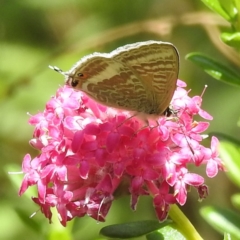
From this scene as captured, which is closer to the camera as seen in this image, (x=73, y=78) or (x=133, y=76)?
(x=73, y=78)

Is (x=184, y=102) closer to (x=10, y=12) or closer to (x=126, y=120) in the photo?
(x=126, y=120)

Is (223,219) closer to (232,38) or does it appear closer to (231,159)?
(231,159)

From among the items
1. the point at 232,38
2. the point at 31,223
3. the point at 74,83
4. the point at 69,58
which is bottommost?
the point at 69,58

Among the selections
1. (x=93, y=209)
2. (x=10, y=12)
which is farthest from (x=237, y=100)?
(x=93, y=209)

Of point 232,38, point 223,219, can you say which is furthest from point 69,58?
point 223,219

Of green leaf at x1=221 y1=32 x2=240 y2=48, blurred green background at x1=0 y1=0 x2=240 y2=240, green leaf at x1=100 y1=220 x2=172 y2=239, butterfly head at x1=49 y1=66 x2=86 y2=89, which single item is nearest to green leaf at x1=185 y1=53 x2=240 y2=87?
green leaf at x1=221 y1=32 x2=240 y2=48

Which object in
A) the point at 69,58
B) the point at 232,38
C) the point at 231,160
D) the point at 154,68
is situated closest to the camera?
the point at 231,160
